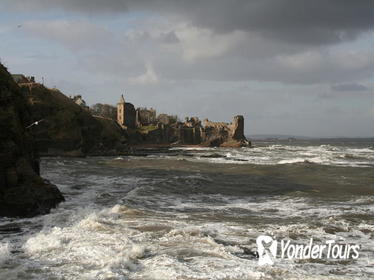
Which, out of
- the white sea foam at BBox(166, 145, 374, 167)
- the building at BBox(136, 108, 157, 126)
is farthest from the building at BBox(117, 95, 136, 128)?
the white sea foam at BBox(166, 145, 374, 167)

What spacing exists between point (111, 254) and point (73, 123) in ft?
156

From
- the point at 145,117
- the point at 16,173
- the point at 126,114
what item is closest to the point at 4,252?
the point at 16,173

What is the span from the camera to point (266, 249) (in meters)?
9.96

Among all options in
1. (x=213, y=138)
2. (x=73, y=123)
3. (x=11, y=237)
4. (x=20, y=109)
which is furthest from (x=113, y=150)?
(x=213, y=138)

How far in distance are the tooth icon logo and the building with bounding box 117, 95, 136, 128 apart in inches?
3500

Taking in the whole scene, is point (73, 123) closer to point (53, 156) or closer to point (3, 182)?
point (53, 156)

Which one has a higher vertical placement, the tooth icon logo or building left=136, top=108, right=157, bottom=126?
building left=136, top=108, right=157, bottom=126

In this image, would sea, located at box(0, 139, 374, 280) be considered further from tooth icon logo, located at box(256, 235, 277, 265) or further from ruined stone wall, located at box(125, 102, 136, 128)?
ruined stone wall, located at box(125, 102, 136, 128)

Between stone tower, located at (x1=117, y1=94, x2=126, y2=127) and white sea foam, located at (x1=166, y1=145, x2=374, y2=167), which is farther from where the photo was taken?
stone tower, located at (x1=117, y1=94, x2=126, y2=127)

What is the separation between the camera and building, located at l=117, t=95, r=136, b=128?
99312 millimetres

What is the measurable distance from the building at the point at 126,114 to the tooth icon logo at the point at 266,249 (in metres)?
88.9

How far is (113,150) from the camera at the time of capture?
59.4 meters

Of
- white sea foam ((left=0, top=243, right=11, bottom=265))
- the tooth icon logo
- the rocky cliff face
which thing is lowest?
the tooth icon logo

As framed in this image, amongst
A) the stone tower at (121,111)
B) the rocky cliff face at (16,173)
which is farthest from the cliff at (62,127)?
the stone tower at (121,111)
